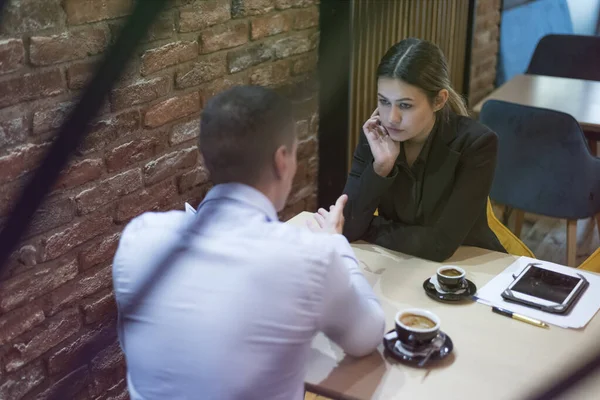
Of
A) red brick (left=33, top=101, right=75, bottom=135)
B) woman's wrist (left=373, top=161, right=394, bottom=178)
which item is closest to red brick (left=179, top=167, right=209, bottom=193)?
red brick (left=33, top=101, right=75, bottom=135)

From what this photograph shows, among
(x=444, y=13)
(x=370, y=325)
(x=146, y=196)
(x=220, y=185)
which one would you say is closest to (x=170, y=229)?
(x=220, y=185)

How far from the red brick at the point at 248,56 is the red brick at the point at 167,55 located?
202mm

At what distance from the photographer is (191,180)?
92.7 inches

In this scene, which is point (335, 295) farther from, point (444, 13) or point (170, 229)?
point (444, 13)

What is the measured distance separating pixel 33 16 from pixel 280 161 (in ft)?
2.98

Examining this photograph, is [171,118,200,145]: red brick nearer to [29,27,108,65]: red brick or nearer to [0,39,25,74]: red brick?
[29,27,108,65]: red brick

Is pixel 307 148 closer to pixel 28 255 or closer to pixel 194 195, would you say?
pixel 194 195

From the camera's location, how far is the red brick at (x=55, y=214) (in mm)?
1804

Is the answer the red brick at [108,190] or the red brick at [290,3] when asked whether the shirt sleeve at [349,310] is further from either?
the red brick at [290,3]

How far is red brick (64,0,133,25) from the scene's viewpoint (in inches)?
69.2

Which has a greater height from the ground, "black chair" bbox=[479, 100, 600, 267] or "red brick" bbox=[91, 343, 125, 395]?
"black chair" bbox=[479, 100, 600, 267]

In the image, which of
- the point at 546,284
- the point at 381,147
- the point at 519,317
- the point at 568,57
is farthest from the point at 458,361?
the point at 568,57

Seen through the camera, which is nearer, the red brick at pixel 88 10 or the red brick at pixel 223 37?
the red brick at pixel 88 10

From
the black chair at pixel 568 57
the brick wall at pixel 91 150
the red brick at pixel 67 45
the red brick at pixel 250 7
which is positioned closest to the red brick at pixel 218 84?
the brick wall at pixel 91 150
